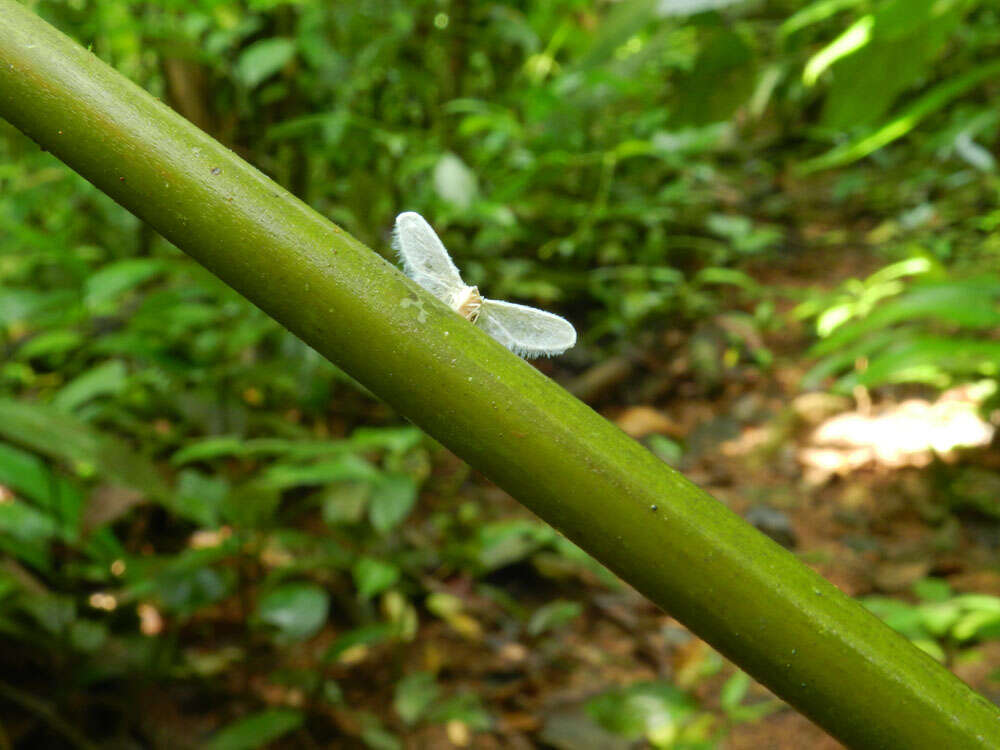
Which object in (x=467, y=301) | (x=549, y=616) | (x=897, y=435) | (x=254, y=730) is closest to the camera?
(x=467, y=301)

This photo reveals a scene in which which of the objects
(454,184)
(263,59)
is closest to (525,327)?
(454,184)

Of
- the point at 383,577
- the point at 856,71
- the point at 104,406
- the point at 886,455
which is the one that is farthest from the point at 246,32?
the point at 886,455

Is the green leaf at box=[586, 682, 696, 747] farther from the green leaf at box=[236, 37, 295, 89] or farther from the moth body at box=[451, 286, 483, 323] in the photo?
the green leaf at box=[236, 37, 295, 89]

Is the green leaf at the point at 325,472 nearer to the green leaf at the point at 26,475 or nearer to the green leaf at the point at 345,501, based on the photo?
the green leaf at the point at 345,501

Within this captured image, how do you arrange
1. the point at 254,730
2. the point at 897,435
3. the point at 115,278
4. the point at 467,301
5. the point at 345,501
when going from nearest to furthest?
the point at 467,301 < the point at 254,730 < the point at 115,278 < the point at 345,501 < the point at 897,435

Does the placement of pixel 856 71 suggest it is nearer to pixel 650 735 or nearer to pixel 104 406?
pixel 650 735

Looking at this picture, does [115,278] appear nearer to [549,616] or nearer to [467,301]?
[467,301]

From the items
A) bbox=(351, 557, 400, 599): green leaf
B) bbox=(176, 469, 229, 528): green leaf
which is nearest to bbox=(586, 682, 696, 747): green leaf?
bbox=(351, 557, 400, 599): green leaf
